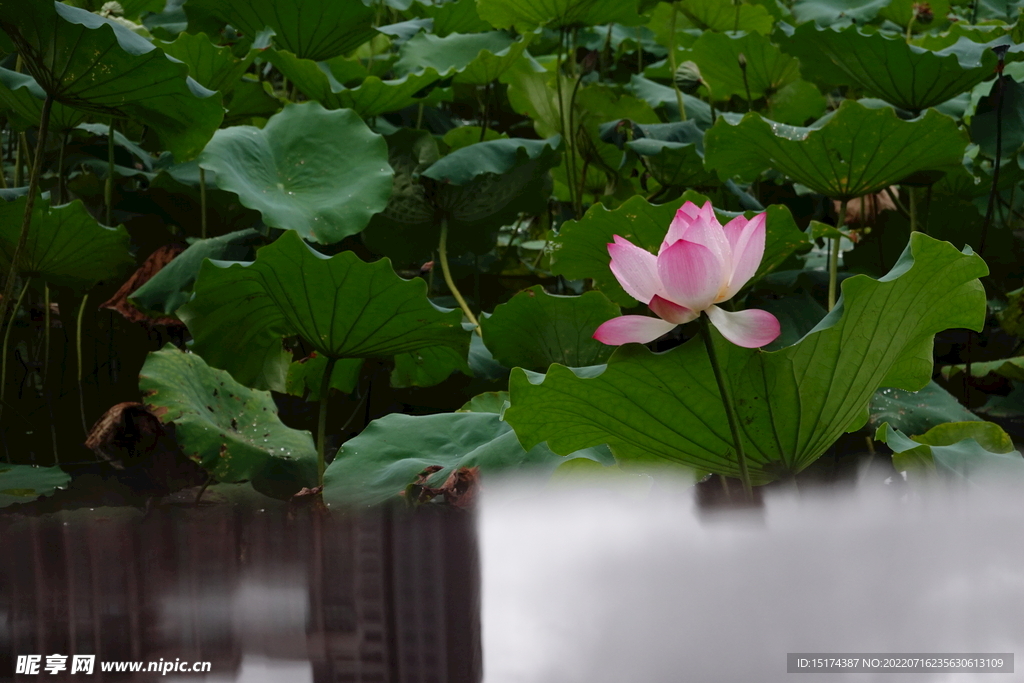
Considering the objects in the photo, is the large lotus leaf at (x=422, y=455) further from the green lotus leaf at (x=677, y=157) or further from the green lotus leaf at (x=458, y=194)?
the green lotus leaf at (x=677, y=157)

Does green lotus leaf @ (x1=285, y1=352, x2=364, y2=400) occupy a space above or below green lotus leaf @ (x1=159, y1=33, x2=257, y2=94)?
below

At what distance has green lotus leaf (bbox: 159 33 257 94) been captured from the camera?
3.96ft

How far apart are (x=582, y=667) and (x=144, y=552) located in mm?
310

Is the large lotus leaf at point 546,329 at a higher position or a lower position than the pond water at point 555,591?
higher

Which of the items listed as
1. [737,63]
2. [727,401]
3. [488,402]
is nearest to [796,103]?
[737,63]

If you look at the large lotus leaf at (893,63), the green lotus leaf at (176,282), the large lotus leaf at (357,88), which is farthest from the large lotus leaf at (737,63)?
the green lotus leaf at (176,282)

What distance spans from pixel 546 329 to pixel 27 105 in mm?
757

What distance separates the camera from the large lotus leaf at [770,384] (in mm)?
526

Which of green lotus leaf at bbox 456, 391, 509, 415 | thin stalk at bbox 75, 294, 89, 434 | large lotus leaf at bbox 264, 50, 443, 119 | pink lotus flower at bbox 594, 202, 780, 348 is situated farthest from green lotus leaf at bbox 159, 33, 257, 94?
pink lotus flower at bbox 594, 202, 780, 348

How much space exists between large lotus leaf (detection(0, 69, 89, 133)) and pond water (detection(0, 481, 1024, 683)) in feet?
2.11

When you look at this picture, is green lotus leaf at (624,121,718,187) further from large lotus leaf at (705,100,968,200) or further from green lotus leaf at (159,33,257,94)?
green lotus leaf at (159,33,257,94)

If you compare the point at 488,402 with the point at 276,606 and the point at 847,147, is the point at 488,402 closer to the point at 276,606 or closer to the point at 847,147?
the point at 276,606

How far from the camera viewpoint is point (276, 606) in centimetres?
53

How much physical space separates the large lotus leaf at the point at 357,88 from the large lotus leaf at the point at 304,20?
12 centimetres
